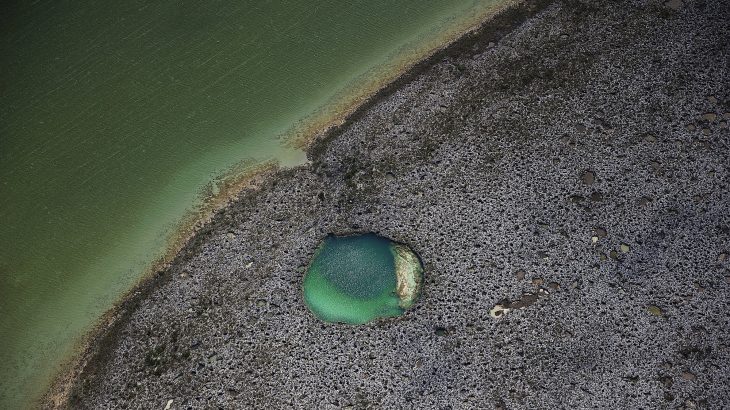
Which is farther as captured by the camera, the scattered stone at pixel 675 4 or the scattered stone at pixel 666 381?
the scattered stone at pixel 675 4

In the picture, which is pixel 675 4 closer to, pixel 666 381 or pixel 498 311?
pixel 498 311

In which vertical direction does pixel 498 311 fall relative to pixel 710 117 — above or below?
below

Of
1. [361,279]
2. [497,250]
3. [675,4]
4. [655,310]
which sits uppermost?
[675,4]

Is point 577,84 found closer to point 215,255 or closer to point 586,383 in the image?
point 586,383

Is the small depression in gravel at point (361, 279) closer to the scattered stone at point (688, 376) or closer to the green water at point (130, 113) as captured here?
the green water at point (130, 113)

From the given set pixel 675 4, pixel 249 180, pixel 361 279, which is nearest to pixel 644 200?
pixel 675 4

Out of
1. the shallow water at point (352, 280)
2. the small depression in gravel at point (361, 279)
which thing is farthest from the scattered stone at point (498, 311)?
the shallow water at point (352, 280)
